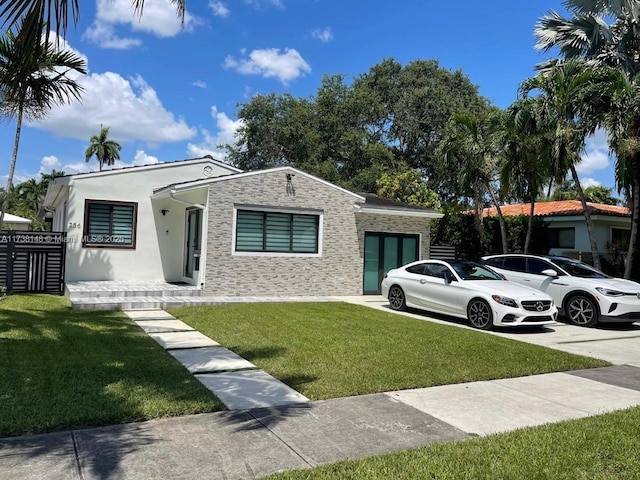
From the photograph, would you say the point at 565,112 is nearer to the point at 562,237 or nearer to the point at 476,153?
the point at 476,153

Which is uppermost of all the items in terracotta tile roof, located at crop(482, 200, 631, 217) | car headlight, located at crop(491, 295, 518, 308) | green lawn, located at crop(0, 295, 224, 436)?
terracotta tile roof, located at crop(482, 200, 631, 217)

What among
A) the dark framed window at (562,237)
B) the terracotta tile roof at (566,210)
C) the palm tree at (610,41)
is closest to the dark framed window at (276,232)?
the palm tree at (610,41)

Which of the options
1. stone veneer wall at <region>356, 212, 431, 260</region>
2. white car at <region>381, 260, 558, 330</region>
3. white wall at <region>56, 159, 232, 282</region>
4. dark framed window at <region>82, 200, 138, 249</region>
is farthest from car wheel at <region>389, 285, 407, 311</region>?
dark framed window at <region>82, 200, 138, 249</region>

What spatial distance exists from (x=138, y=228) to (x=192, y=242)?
173cm

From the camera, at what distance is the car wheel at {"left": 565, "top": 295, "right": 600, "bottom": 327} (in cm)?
1152

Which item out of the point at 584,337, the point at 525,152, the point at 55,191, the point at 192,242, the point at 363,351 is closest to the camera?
the point at 363,351

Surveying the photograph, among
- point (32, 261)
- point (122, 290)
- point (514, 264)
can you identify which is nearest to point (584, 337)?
point (514, 264)

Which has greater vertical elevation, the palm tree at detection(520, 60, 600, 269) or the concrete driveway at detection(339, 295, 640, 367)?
the palm tree at detection(520, 60, 600, 269)

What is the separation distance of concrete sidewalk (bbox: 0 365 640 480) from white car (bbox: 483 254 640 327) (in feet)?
18.8

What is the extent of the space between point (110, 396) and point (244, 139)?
1369 inches

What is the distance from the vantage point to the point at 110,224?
1544 centimetres

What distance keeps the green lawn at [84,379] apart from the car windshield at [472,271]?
7151 mm

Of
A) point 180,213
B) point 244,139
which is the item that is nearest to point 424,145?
point 244,139

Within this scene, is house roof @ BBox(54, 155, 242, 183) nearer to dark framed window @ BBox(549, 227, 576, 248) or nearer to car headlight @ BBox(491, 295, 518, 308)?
car headlight @ BBox(491, 295, 518, 308)
